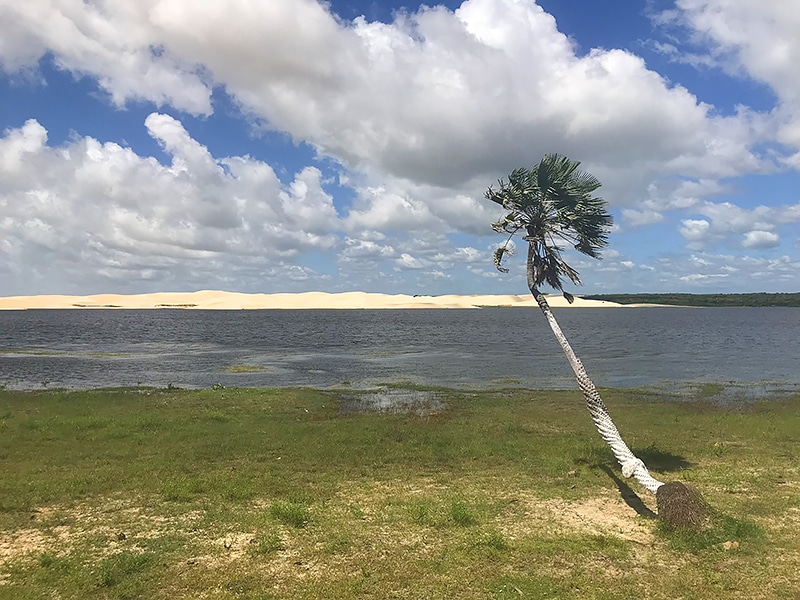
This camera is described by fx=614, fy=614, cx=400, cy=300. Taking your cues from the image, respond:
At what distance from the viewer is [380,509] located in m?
14.9

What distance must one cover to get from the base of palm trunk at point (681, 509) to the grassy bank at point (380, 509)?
1.17 ft

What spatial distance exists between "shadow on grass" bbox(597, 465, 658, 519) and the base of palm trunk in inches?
35.6

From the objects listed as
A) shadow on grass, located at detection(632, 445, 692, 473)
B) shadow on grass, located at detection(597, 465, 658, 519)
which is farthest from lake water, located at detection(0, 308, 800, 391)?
shadow on grass, located at detection(597, 465, 658, 519)

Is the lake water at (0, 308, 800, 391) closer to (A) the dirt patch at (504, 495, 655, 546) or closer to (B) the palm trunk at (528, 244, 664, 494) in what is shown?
(B) the palm trunk at (528, 244, 664, 494)

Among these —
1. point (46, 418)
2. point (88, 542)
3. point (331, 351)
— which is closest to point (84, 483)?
point (88, 542)

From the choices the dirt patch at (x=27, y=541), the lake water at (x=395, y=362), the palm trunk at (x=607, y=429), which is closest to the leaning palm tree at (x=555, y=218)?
the palm trunk at (x=607, y=429)

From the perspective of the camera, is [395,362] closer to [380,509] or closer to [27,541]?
[380,509]

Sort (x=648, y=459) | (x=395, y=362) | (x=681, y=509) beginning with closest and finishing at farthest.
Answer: (x=681, y=509)
(x=648, y=459)
(x=395, y=362)

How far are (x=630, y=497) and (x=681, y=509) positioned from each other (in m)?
2.68

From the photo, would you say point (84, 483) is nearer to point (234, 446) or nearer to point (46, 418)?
point (234, 446)

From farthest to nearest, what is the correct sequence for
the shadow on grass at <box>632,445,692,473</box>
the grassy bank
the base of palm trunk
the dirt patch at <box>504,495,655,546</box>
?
the shadow on grass at <box>632,445,692,473</box> → the dirt patch at <box>504,495,655,546</box> → the base of palm trunk → the grassy bank

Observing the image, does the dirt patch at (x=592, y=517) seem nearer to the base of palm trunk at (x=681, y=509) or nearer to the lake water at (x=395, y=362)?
the base of palm trunk at (x=681, y=509)

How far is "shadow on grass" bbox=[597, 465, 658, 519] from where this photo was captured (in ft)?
48.8

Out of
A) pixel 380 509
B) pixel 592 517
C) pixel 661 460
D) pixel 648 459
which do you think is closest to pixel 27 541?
pixel 380 509
